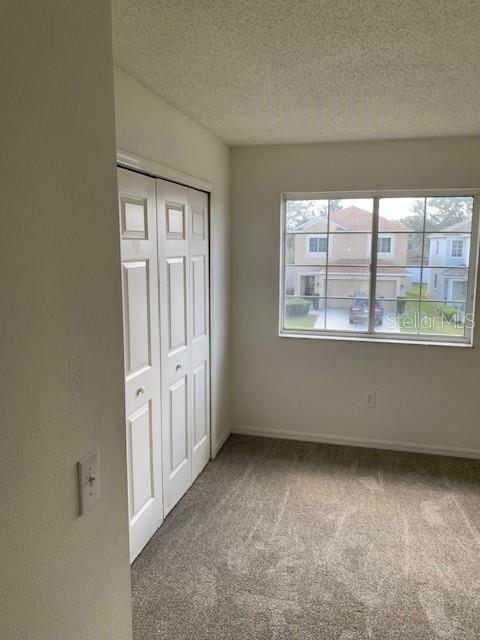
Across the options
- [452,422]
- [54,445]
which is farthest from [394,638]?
[452,422]

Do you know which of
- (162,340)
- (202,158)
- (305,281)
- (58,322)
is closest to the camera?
(58,322)

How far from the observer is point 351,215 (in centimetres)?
382

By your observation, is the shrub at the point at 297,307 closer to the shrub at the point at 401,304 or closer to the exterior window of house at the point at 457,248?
the shrub at the point at 401,304

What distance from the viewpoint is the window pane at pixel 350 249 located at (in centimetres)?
381

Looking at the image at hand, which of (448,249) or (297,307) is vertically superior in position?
(448,249)

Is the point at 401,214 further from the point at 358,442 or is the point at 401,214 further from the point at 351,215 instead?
the point at 358,442

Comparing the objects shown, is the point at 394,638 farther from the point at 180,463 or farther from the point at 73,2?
the point at 73,2

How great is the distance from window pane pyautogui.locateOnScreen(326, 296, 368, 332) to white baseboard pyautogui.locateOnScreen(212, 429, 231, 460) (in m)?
1.26

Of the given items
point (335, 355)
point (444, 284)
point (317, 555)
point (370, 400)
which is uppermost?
point (444, 284)

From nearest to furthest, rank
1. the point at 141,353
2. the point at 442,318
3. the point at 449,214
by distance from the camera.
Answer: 1. the point at 141,353
2. the point at 449,214
3. the point at 442,318

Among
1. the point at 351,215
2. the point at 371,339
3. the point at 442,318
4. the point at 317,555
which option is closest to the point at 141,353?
the point at 317,555

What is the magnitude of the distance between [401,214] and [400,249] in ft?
0.90

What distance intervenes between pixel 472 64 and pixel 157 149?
1554 mm

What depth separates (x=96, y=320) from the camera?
1.06m
